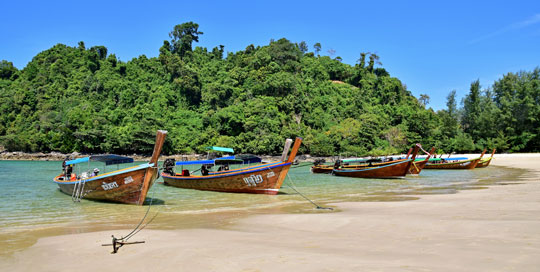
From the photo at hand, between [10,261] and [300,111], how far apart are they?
66.5 meters

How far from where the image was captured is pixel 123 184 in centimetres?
1395

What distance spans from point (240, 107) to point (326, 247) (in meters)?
63.0

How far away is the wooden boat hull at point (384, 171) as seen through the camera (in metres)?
26.5

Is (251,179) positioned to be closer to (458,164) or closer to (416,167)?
(416,167)

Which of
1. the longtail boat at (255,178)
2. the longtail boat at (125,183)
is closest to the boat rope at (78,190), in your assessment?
the longtail boat at (125,183)

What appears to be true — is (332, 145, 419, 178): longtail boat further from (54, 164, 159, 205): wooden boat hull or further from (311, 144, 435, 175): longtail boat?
(54, 164, 159, 205): wooden boat hull

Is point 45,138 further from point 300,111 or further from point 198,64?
point 300,111

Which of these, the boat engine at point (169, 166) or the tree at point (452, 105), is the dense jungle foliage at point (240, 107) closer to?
the tree at point (452, 105)

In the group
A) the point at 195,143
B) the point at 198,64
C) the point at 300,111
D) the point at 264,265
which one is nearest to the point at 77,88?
the point at 198,64

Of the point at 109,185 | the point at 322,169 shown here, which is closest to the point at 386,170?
the point at 322,169

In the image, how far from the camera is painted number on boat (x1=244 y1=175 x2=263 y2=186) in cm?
1759

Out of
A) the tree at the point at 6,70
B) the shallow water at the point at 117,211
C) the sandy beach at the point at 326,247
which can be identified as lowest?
the shallow water at the point at 117,211

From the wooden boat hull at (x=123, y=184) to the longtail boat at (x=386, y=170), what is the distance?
702 inches

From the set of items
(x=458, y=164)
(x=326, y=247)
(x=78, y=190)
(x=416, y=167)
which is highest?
(x=458, y=164)
